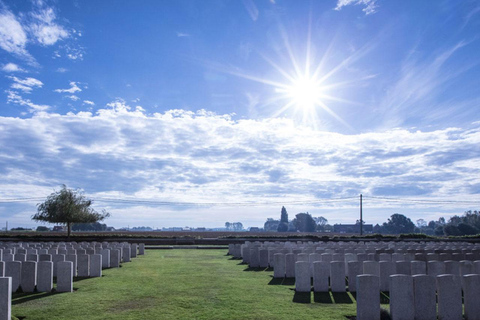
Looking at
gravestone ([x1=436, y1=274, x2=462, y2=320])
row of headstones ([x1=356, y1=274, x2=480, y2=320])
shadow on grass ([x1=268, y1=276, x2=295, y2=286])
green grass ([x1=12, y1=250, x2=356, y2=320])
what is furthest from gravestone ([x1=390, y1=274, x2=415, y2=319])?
shadow on grass ([x1=268, y1=276, x2=295, y2=286])

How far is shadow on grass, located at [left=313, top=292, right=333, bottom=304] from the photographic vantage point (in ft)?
31.5

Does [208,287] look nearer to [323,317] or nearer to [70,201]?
[323,317]

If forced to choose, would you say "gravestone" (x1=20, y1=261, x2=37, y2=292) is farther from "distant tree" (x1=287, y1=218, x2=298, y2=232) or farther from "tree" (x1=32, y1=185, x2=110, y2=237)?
"distant tree" (x1=287, y1=218, x2=298, y2=232)

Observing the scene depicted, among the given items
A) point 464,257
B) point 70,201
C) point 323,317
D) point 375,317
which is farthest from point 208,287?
point 70,201

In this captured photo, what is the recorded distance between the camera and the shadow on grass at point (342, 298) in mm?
9592

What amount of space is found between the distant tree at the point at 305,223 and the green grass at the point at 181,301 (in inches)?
5605

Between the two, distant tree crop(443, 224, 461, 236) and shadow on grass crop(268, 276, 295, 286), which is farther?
distant tree crop(443, 224, 461, 236)

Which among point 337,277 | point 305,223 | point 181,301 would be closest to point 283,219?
point 305,223

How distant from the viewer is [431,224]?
597 ft

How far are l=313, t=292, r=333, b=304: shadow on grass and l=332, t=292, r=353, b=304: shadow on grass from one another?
5.1 inches

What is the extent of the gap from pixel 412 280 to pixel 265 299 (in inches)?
136

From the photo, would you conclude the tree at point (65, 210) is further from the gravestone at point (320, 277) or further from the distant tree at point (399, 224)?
the distant tree at point (399, 224)

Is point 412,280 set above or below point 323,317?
above

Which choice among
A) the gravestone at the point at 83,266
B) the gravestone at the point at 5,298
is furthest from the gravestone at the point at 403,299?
the gravestone at the point at 83,266
